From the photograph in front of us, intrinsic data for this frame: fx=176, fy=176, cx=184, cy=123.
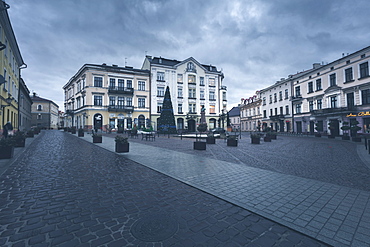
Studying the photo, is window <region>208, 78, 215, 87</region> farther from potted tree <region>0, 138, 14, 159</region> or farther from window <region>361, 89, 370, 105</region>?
potted tree <region>0, 138, 14, 159</region>

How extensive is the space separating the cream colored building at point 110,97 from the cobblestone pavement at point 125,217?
33.9m

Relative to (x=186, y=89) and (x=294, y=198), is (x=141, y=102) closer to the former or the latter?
(x=186, y=89)

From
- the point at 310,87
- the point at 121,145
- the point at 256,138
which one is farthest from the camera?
the point at 310,87

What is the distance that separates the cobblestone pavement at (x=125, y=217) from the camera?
2453mm

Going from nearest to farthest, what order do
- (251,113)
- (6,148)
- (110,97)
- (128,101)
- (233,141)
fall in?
(6,148), (233,141), (110,97), (128,101), (251,113)

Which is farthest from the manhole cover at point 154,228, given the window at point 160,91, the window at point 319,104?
the window at point 160,91

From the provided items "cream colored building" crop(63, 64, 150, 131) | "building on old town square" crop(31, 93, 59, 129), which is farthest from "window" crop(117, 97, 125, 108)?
"building on old town square" crop(31, 93, 59, 129)

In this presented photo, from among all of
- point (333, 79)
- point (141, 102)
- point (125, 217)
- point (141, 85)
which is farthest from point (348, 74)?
point (141, 102)

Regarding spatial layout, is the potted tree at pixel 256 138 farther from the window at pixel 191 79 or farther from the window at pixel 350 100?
the window at pixel 191 79

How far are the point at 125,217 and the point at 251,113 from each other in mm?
53959

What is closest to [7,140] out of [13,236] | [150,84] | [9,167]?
[9,167]

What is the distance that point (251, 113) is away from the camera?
52.6 meters

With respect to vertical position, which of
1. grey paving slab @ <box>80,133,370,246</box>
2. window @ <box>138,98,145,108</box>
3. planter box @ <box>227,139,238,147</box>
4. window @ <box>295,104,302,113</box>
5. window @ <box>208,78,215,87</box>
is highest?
window @ <box>208,78,215,87</box>

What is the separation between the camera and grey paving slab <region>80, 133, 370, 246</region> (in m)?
2.75
